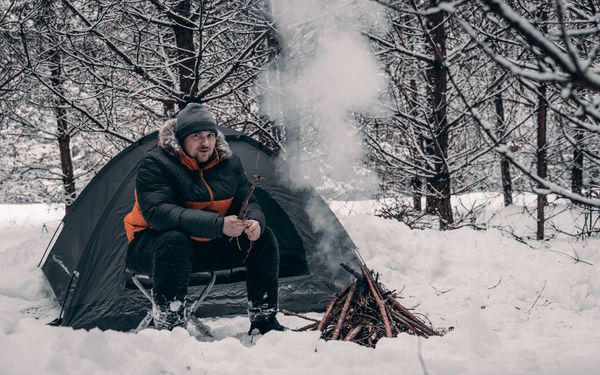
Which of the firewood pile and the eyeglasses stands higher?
the eyeglasses

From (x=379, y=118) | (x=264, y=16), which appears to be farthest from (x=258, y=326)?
(x=379, y=118)

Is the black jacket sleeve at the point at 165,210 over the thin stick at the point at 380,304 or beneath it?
over

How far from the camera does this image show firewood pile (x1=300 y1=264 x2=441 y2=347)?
324 cm

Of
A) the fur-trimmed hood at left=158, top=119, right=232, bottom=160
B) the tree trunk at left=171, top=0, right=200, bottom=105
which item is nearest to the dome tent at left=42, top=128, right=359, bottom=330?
the fur-trimmed hood at left=158, top=119, right=232, bottom=160

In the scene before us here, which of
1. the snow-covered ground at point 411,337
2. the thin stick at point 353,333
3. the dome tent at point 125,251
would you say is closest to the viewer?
the snow-covered ground at point 411,337

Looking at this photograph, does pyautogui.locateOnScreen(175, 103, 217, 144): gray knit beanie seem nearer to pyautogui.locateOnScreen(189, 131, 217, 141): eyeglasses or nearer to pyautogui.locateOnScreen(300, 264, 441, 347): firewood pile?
pyautogui.locateOnScreen(189, 131, 217, 141): eyeglasses

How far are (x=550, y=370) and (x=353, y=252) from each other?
7.99 ft

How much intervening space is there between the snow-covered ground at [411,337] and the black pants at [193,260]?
39 cm

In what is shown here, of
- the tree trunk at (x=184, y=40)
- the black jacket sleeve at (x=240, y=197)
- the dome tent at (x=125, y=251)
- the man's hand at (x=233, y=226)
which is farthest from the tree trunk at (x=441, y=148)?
the man's hand at (x=233, y=226)

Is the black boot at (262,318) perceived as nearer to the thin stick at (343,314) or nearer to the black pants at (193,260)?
the black pants at (193,260)

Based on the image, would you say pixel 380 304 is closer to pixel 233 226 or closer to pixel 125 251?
pixel 233 226

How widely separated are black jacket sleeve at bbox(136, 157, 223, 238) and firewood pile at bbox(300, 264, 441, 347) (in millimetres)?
831

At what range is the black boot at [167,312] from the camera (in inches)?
127

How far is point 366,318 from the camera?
11.2ft
